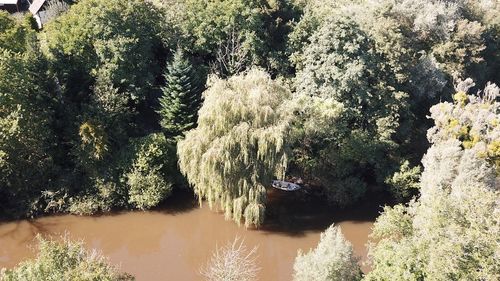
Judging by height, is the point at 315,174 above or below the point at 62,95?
below

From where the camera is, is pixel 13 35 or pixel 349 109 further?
pixel 13 35

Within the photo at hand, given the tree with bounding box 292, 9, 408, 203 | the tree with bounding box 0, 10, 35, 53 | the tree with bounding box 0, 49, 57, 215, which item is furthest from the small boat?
the tree with bounding box 0, 10, 35, 53

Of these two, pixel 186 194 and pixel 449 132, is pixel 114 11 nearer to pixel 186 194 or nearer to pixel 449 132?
pixel 186 194

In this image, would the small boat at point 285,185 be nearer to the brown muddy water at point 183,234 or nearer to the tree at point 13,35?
the brown muddy water at point 183,234

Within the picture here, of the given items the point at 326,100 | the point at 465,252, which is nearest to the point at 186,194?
the point at 326,100

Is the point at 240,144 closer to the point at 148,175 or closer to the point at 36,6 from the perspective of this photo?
the point at 148,175

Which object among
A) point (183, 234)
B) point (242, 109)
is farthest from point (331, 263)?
point (183, 234)
